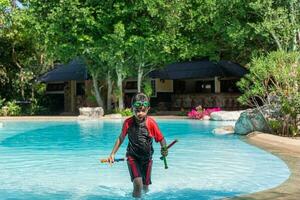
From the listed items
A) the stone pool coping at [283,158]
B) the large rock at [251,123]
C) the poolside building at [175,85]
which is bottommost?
the stone pool coping at [283,158]

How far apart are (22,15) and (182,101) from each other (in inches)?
495

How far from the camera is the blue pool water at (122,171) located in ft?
23.3

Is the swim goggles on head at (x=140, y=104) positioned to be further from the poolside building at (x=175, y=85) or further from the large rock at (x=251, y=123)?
the poolside building at (x=175, y=85)

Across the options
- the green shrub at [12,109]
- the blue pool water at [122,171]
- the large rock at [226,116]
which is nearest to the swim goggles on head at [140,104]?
the blue pool water at [122,171]

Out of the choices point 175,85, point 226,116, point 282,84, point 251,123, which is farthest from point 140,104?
point 175,85

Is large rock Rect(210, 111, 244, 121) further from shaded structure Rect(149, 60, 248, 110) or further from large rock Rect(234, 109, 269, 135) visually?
shaded structure Rect(149, 60, 248, 110)

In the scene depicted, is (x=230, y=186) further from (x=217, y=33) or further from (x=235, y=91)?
(x=235, y=91)

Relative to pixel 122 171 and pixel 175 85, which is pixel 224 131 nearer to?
pixel 122 171

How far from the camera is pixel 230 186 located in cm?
738

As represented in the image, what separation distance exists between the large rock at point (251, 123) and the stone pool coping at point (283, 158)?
661 mm

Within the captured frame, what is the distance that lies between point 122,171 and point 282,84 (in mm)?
6603

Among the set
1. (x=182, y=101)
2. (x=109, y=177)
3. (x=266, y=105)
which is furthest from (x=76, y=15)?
(x=109, y=177)

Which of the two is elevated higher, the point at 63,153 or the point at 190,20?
the point at 190,20

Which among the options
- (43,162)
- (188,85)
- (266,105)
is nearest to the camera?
(43,162)
